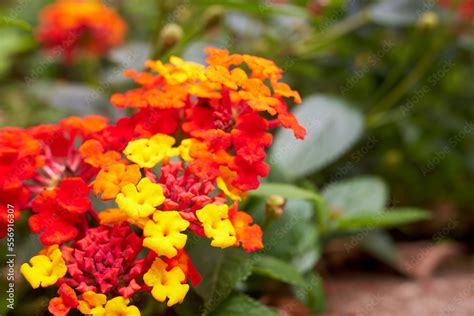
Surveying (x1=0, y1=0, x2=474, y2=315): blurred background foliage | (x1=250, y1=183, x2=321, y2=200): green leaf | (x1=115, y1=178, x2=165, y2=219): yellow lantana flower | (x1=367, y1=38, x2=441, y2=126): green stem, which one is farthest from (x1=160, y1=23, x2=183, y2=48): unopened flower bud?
(x1=367, y1=38, x2=441, y2=126): green stem

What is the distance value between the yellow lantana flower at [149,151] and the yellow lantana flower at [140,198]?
44 mm

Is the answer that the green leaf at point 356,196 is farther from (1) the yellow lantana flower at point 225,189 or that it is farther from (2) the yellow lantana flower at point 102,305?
(2) the yellow lantana flower at point 102,305

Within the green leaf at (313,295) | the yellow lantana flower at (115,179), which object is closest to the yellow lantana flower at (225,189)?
the yellow lantana flower at (115,179)

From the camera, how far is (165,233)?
0.68 metres

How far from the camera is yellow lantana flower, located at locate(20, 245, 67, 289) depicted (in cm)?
68

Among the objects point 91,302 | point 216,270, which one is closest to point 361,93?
point 216,270

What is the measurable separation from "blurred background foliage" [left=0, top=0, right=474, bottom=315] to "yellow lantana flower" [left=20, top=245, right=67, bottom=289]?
69 centimetres

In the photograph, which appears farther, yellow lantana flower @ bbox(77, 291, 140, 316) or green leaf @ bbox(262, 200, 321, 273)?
green leaf @ bbox(262, 200, 321, 273)

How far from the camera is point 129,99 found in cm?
86

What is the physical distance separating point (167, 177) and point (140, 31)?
1648mm

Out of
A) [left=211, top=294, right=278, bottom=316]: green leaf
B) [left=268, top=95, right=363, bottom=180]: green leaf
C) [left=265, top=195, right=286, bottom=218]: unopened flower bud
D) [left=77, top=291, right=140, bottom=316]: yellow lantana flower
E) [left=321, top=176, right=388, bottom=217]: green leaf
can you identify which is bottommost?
[left=321, top=176, right=388, bottom=217]: green leaf

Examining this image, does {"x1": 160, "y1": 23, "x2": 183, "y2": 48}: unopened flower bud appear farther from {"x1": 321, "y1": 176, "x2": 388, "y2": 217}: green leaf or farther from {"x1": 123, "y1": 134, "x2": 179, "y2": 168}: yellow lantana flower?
{"x1": 321, "y1": 176, "x2": 388, "y2": 217}: green leaf

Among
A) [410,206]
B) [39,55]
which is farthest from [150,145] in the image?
[39,55]

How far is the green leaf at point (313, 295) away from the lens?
1134 mm
